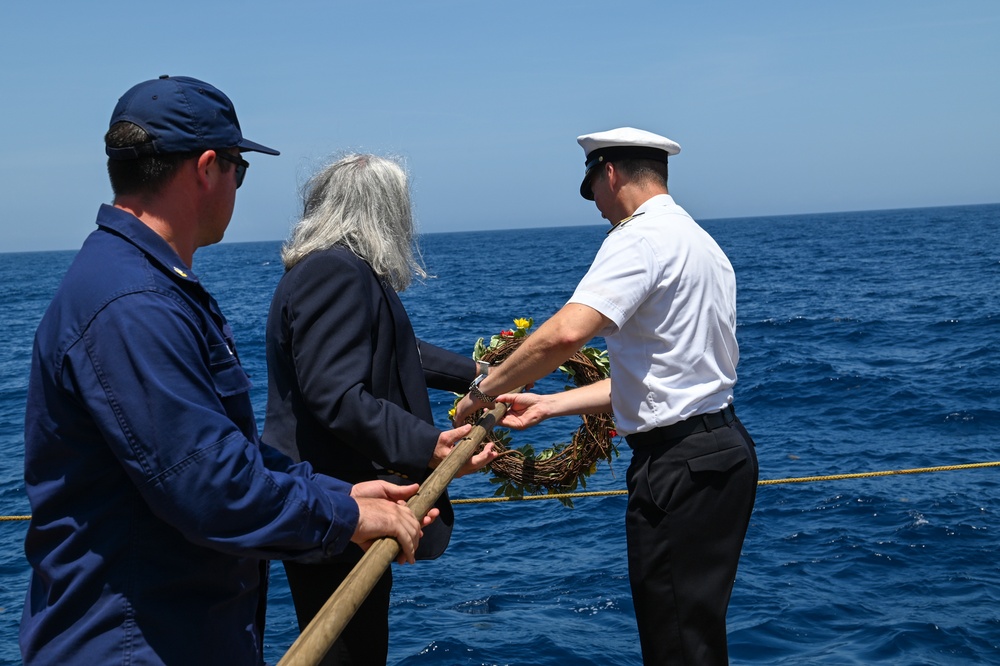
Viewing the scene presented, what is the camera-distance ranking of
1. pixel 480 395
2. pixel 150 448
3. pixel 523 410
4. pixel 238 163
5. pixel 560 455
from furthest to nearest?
pixel 560 455
pixel 523 410
pixel 480 395
pixel 238 163
pixel 150 448

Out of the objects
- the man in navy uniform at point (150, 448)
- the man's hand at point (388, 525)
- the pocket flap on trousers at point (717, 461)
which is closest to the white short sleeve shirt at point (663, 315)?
the pocket flap on trousers at point (717, 461)

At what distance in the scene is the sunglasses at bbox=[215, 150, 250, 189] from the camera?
87.8 inches

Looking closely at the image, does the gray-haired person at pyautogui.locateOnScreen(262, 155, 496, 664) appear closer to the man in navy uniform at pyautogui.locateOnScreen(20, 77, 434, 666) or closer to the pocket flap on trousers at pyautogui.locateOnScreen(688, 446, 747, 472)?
the pocket flap on trousers at pyautogui.locateOnScreen(688, 446, 747, 472)

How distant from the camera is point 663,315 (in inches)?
130

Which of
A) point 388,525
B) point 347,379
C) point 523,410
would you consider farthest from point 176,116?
point 523,410

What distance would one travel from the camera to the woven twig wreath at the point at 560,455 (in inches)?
171

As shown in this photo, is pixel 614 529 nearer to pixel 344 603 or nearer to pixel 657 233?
pixel 657 233

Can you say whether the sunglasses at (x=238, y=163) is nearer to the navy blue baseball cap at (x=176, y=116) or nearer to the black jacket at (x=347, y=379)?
the navy blue baseball cap at (x=176, y=116)

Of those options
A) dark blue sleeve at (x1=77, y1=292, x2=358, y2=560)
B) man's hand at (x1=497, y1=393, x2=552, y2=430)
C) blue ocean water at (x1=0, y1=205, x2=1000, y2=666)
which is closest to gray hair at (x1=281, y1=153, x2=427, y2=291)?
man's hand at (x1=497, y1=393, x2=552, y2=430)

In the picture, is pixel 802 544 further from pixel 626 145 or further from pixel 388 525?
pixel 388 525

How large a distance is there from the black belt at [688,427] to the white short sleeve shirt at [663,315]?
3 cm

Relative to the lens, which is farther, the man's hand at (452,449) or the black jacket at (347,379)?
the man's hand at (452,449)

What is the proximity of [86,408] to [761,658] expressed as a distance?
597 centimetres

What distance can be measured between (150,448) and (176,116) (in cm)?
72
